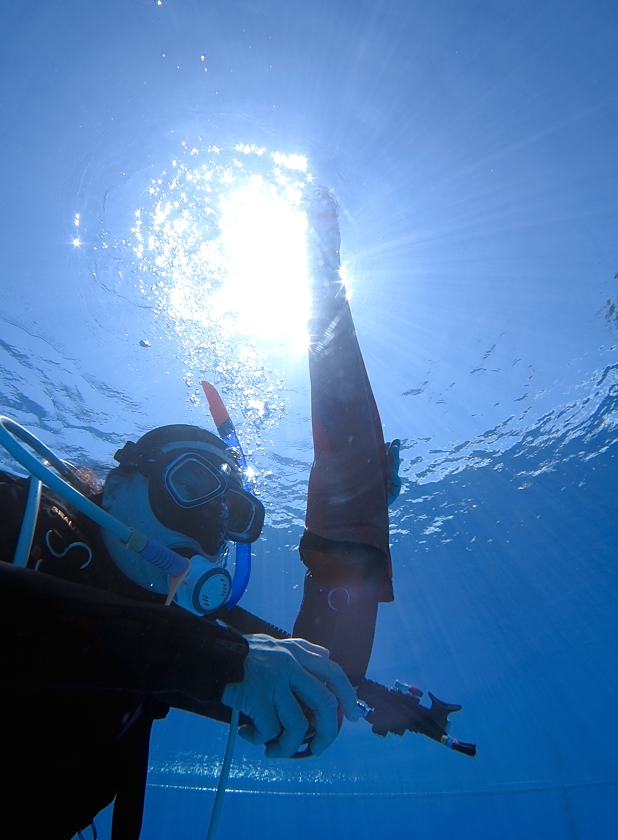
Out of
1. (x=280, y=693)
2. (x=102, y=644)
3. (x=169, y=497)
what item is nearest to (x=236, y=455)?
(x=169, y=497)

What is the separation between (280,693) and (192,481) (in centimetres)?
145

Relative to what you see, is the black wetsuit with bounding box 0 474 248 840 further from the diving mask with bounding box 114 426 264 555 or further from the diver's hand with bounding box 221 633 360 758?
the diving mask with bounding box 114 426 264 555

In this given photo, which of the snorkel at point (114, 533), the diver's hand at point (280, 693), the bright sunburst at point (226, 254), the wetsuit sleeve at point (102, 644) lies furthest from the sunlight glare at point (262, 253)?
the wetsuit sleeve at point (102, 644)

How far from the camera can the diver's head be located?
2334 mm

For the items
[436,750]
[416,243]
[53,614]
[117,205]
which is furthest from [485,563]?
[436,750]

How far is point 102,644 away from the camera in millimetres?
1097

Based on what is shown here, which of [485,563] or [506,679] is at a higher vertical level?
[485,563]

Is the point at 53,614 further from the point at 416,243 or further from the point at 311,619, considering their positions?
the point at 416,243

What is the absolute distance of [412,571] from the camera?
2288cm

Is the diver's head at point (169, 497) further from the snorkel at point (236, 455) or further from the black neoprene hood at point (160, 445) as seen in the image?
the snorkel at point (236, 455)

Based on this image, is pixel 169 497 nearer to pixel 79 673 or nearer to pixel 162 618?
pixel 162 618

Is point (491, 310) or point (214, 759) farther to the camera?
point (214, 759)

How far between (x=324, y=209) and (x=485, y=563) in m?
21.1

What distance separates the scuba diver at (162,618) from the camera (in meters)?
1.10
